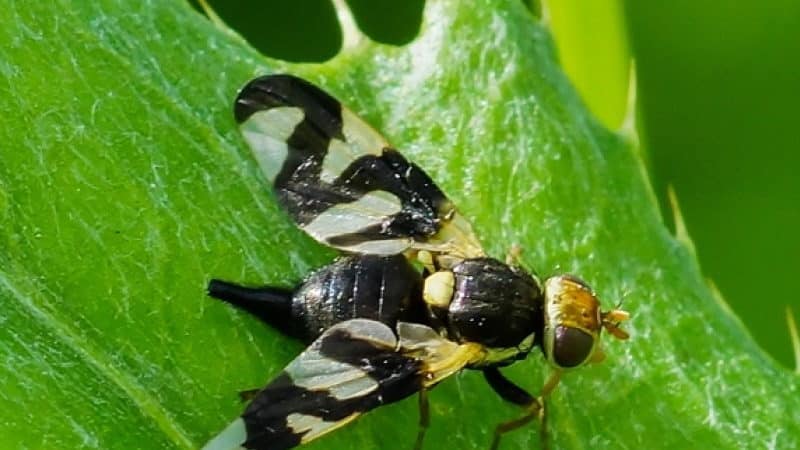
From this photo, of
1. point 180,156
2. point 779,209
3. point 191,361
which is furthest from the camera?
point 779,209

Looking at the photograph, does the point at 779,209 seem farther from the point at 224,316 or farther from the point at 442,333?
the point at 224,316

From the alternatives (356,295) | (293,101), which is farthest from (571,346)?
(293,101)

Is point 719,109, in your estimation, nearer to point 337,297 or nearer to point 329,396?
point 337,297

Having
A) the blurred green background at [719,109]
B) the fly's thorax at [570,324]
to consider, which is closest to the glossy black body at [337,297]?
the fly's thorax at [570,324]

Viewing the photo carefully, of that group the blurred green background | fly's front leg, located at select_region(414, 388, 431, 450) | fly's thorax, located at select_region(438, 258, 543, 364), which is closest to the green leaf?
fly's front leg, located at select_region(414, 388, 431, 450)

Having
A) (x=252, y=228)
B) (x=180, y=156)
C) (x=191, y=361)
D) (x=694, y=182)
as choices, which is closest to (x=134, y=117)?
(x=180, y=156)

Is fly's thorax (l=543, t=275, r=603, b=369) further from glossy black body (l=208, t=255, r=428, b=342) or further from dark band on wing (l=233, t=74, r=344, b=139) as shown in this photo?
→ dark band on wing (l=233, t=74, r=344, b=139)
